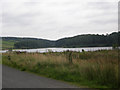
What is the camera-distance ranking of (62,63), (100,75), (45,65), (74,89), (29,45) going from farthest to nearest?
Answer: (29,45) → (45,65) → (62,63) → (100,75) → (74,89)

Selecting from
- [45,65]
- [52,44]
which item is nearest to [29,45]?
[52,44]

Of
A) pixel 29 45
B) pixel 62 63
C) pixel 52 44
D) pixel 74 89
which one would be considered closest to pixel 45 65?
pixel 62 63

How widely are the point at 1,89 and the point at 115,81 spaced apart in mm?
5285

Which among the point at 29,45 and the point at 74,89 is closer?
the point at 74,89

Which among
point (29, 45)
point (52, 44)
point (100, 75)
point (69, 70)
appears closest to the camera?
point (100, 75)

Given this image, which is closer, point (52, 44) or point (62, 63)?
point (62, 63)

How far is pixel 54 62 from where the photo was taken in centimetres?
1145

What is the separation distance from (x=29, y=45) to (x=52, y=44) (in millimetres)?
28319

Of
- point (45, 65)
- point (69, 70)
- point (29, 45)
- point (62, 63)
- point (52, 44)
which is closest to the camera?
point (69, 70)

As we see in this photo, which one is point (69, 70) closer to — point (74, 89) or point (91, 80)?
point (91, 80)

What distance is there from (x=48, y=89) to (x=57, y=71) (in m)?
3.35

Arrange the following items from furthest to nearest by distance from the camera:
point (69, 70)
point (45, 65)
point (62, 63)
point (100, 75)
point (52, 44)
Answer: point (52, 44), point (45, 65), point (62, 63), point (69, 70), point (100, 75)

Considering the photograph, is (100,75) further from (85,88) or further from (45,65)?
(45,65)

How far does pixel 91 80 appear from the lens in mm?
7547
